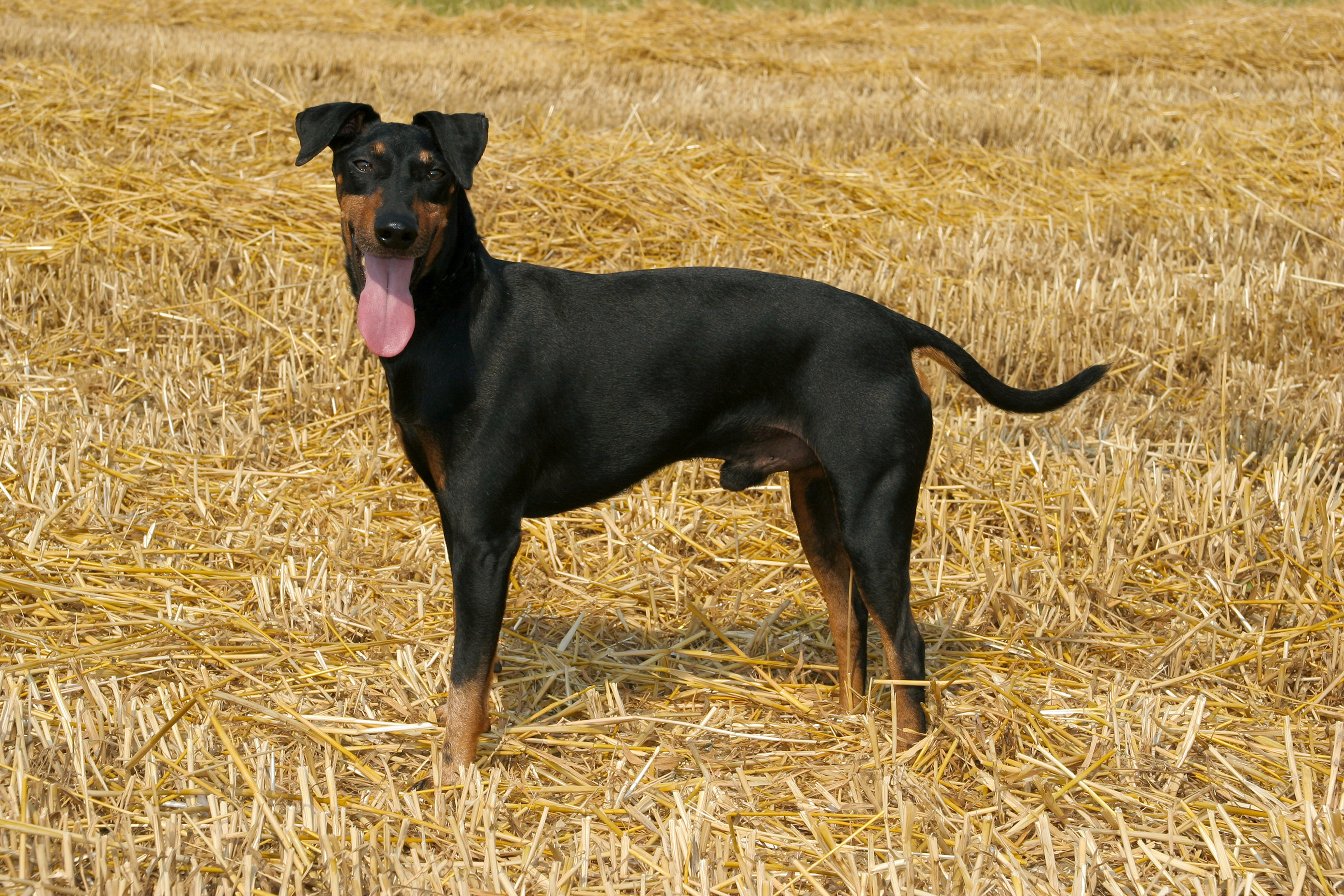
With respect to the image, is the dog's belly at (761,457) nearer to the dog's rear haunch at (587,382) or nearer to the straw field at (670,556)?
the dog's rear haunch at (587,382)

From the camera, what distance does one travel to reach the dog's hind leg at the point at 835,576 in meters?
3.56

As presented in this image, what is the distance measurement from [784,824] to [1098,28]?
15747 millimetres

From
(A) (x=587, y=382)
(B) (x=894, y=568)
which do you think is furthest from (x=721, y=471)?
(B) (x=894, y=568)

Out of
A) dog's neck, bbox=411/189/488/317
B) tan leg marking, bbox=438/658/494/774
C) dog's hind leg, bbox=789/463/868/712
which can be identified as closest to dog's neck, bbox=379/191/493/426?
dog's neck, bbox=411/189/488/317

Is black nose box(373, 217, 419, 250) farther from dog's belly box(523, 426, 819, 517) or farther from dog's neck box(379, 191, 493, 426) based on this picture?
dog's belly box(523, 426, 819, 517)

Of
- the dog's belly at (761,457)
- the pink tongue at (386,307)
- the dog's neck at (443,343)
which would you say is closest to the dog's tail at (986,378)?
the dog's belly at (761,457)

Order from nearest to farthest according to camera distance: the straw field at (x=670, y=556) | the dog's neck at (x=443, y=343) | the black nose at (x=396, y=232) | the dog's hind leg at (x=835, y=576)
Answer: the straw field at (x=670, y=556) < the black nose at (x=396, y=232) < the dog's neck at (x=443, y=343) < the dog's hind leg at (x=835, y=576)

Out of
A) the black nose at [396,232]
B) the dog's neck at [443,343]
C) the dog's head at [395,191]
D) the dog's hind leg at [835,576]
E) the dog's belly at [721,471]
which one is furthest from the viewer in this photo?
the dog's hind leg at [835,576]

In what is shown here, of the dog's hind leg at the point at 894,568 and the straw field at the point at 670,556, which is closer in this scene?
the straw field at the point at 670,556

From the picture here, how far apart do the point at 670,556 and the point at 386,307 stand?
1834mm

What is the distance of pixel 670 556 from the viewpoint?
4.54 metres

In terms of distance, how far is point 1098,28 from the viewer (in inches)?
631

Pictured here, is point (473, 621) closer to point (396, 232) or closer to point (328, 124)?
point (396, 232)

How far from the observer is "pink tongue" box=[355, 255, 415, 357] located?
3.06 metres
